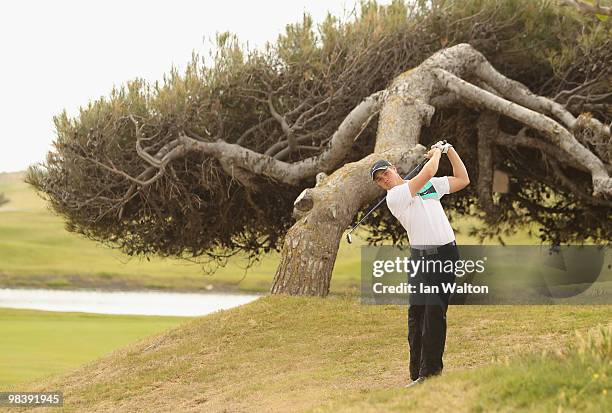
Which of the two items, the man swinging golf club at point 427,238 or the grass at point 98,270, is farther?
the grass at point 98,270

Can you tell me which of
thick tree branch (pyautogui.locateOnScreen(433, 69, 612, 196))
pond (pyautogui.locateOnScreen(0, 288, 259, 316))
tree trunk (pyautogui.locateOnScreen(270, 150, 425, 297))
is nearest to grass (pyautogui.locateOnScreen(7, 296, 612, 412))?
tree trunk (pyautogui.locateOnScreen(270, 150, 425, 297))

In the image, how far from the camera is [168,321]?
1040 inches

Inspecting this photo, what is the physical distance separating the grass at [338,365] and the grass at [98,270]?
23.4 meters

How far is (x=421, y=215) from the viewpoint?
325 inches

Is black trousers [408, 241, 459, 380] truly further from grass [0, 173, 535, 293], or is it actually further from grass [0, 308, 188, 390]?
grass [0, 173, 535, 293]

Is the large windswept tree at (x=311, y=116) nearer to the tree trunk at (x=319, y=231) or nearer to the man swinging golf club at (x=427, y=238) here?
the tree trunk at (x=319, y=231)

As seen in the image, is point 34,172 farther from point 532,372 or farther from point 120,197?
point 532,372

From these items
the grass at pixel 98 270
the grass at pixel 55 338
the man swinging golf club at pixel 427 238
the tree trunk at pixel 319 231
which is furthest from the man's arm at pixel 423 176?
the grass at pixel 98 270

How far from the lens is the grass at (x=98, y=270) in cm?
4003

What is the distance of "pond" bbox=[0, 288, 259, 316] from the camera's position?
104ft

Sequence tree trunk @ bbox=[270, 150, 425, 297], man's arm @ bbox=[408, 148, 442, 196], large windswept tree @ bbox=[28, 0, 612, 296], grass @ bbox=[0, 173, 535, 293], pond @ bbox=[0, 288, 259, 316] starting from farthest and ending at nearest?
1. grass @ bbox=[0, 173, 535, 293]
2. pond @ bbox=[0, 288, 259, 316]
3. large windswept tree @ bbox=[28, 0, 612, 296]
4. tree trunk @ bbox=[270, 150, 425, 297]
5. man's arm @ bbox=[408, 148, 442, 196]

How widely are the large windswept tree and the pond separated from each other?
10839mm

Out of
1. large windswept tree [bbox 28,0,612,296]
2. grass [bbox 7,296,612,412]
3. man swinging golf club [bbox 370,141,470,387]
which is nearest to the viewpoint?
grass [bbox 7,296,612,412]

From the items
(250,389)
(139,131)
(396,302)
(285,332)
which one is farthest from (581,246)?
(250,389)
